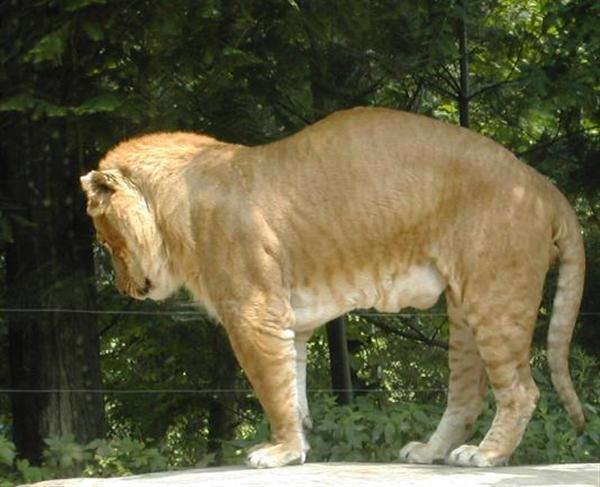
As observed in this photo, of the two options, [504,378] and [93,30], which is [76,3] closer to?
[93,30]

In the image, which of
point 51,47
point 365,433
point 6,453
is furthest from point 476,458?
point 51,47

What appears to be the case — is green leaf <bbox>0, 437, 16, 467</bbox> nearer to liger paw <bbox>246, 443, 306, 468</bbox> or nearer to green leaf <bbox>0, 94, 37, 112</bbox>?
liger paw <bbox>246, 443, 306, 468</bbox>

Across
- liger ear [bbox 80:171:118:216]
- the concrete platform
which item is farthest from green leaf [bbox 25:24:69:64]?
the concrete platform

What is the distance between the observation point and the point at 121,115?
29.2ft

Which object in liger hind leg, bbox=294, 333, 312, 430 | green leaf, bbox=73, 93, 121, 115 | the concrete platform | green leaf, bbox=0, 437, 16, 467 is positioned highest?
green leaf, bbox=73, 93, 121, 115

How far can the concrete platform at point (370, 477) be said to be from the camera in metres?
6.61

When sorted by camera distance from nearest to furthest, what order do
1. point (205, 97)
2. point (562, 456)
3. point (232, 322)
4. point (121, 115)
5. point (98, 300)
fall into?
point (232, 322) < point (562, 456) < point (121, 115) < point (205, 97) < point (98, 300)

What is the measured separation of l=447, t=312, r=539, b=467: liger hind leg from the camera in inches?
289

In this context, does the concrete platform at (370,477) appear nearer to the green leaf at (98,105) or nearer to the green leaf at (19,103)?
the green leaf at (98,105)

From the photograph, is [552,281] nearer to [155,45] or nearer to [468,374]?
[468,374]

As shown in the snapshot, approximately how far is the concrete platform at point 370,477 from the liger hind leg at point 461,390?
0.43m

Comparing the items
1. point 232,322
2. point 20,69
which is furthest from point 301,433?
point 20,69

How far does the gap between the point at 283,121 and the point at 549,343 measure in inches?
131

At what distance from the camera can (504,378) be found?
24.2 ft
